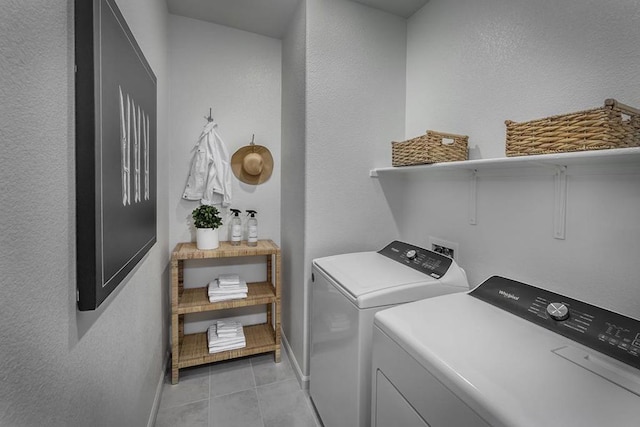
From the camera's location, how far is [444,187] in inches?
71.0

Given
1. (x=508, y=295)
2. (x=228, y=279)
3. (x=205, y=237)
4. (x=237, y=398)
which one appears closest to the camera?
(x=508, y=295)

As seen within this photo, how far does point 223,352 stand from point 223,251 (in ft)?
2.40

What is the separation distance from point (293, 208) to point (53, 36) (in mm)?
1652

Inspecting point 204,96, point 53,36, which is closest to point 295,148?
point 204,96

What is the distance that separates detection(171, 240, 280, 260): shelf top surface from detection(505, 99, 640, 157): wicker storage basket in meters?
1.62

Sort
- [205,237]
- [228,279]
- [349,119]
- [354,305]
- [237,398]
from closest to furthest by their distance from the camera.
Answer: [354,305] → [237,398] → [349,119] → [205,237] → [228,279]

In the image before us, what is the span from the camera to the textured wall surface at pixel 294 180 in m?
1.98

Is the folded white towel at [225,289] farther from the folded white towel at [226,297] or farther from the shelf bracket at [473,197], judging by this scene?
the shelf bracket at [473,197]

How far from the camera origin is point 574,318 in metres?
0.95

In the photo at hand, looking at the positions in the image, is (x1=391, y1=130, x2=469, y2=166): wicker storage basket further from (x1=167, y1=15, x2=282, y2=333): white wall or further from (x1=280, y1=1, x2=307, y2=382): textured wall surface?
(x1=167, y1=15, x2=282, y2=333): white wall

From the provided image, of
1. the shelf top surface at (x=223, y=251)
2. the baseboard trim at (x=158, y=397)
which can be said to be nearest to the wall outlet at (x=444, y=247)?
the shelf top surface at (x=223, y=251)

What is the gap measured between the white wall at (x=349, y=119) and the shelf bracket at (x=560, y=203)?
1.06 meters

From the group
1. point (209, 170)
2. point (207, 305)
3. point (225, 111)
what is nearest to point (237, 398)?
point (207, 305)

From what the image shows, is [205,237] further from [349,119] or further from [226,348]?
[349,119]
